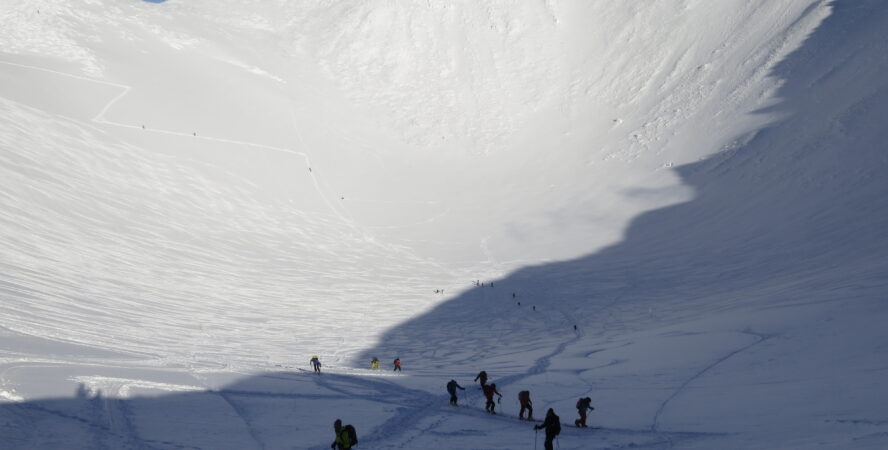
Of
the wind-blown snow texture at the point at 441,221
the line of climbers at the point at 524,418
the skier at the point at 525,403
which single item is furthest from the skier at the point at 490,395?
the skier at the point at 525,403

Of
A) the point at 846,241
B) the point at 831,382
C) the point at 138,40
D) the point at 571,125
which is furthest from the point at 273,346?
the point at 138,40

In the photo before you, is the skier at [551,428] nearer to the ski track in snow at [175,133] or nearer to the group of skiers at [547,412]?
the group of skiers at [547,412]

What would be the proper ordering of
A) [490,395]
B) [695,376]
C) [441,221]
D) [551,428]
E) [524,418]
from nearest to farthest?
[551,428]
[524,418]
[490,395]
[695,376]
[441,221]

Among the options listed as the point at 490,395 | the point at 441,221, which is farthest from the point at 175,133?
the point at 490,395

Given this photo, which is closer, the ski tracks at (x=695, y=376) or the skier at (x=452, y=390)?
the ski tracks at (x=695, y=376)

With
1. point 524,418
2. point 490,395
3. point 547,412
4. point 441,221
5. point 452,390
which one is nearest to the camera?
point 547,412

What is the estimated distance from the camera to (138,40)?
8212cm

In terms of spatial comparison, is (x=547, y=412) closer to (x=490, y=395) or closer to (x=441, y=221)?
(x=490, y=395)

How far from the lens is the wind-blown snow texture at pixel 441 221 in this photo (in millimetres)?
17891

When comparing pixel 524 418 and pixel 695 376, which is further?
pixel 695 376

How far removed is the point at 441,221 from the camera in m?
64.4

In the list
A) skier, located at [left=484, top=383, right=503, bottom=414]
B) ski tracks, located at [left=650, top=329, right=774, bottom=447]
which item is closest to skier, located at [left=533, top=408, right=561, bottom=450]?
ski tracks, located at [left=650, top=329, right=774, bottom=447]

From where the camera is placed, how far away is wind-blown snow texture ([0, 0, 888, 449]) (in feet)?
58.7

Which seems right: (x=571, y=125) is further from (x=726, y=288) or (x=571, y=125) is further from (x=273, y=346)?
(x=273, y=346)
